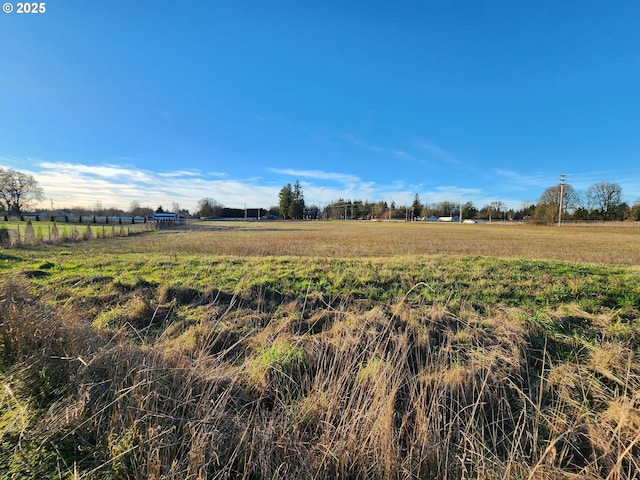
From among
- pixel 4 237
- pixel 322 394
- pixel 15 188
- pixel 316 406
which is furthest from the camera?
pixel 15 188

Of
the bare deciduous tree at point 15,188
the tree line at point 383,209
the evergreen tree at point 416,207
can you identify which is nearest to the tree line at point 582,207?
the tree line at point 383,209

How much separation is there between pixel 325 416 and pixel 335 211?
17126 centimetres

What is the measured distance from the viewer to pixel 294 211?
137 meters

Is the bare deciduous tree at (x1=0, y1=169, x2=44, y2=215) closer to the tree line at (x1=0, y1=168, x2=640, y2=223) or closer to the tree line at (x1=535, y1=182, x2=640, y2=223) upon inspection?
the tree line at (x1=0, y1=168, x2=640, y2=223)

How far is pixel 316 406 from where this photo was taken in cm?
275

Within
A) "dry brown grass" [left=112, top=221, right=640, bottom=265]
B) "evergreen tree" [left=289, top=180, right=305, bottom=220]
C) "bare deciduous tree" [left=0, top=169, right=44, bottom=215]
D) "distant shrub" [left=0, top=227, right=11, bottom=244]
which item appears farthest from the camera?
"evergreen tree" [left=289, top=180, right=305, bottom=220]

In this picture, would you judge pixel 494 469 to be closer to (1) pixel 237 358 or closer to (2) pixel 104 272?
(1) pixel 237 358

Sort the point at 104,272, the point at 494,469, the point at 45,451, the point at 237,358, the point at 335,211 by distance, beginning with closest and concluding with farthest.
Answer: the point at 45,451 < the point at 494,469 < the point at 237,358 < the point at 104,272 < the point at 335,211

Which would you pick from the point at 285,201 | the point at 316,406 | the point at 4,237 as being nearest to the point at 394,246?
the point at 316,406

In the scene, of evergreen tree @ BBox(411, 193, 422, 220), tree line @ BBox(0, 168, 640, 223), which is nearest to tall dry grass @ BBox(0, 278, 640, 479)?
tree line @ BBox(0, 168, 640, 223)

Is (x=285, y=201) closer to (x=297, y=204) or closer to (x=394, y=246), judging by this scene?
(x=297, y=204)

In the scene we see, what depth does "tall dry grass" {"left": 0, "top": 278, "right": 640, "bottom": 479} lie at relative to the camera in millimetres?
2158

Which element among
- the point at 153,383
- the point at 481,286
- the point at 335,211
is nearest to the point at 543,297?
the point at 481,286

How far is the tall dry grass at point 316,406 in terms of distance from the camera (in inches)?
85.0
